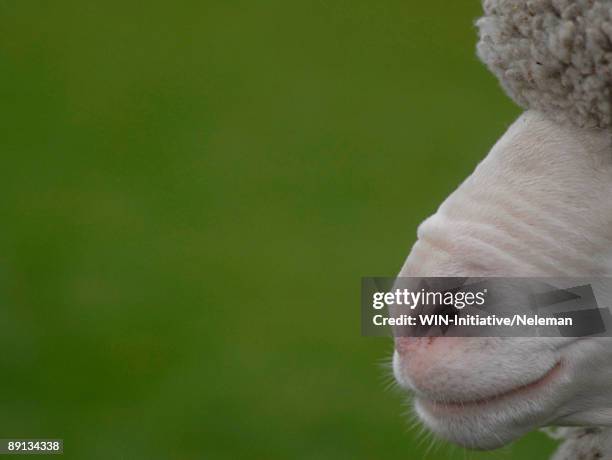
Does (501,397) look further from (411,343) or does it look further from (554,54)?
(554,54)

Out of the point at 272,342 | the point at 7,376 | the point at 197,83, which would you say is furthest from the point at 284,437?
the point at 197,83

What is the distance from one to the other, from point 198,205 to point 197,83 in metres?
1.33

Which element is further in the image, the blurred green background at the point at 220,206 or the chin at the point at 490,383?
the blurred green background at the point at 220,206

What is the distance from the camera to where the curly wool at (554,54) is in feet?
3.55

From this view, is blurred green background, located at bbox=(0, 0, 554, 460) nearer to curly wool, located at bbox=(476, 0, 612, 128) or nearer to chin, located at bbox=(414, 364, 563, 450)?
chin, located at bbox=(414, 364, 563, 450)

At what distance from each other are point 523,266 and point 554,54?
237 mm

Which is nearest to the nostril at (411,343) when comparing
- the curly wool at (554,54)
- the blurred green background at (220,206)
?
the curly wool at (554,54)

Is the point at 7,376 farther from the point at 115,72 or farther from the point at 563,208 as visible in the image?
the point at 115,72

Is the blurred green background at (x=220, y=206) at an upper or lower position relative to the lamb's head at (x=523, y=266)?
upper

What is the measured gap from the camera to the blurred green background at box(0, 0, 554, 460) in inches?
→ 122

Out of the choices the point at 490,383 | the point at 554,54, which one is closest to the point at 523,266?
the point at 490,383

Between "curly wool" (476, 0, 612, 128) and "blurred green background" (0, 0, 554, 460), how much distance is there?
73cm

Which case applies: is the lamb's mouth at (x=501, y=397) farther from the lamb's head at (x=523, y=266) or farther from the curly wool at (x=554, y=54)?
the curly wool at (x=554, y=54)

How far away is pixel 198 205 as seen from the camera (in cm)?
443
